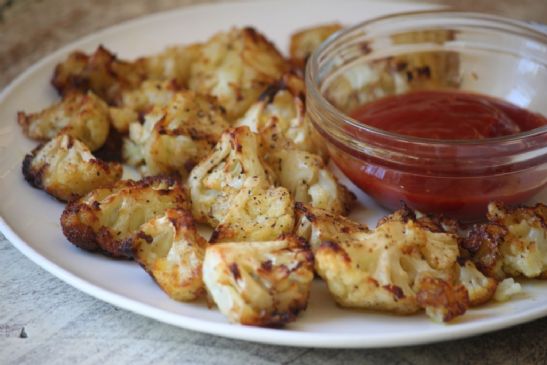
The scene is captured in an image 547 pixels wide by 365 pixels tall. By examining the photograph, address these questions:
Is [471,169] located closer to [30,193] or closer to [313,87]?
[313,87]

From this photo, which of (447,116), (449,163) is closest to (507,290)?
(449,163)

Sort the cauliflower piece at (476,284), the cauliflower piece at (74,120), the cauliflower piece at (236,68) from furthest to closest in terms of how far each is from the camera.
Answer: the cauliflower piece at (236,68)
the cauliflower piece at (74,120)
the cauliflower piece at (476,284)

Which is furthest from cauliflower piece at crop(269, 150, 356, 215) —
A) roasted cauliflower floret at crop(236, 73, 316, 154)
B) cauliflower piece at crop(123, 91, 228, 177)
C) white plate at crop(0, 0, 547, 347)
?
cauliflower piece at crop(123, 91, 228, 177)

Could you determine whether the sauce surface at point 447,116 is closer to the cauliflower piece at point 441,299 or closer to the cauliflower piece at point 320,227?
the cauliflower piece at point 320,227

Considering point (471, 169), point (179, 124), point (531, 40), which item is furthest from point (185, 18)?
point (471, 169)

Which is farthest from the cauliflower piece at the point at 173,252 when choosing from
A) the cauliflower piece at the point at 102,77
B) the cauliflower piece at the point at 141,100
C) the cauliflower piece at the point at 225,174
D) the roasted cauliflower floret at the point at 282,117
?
the cauliflower piece at the point at 102,77

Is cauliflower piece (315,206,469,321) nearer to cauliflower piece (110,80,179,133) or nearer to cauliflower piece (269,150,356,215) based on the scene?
cauliflower piece (269,150,356,215)
